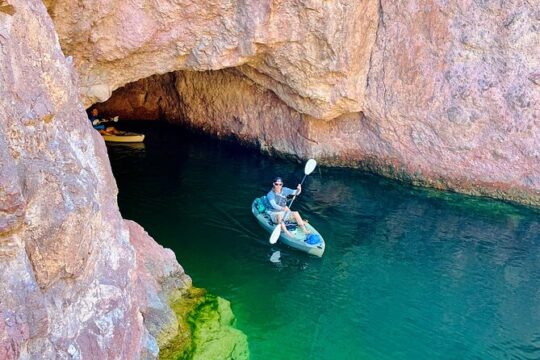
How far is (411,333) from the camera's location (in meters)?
9.01

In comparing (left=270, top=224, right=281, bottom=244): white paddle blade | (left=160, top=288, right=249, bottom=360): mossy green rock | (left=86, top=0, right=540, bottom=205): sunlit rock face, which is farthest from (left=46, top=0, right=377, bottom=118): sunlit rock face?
(left=160, top=288, right=249, bottom=360): mossy green rock

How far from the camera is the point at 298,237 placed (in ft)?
38.0

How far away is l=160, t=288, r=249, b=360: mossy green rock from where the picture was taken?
7418mm

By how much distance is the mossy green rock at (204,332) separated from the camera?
7418 mm

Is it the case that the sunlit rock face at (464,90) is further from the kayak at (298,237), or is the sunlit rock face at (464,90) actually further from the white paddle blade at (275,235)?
the white paddle blade at (275,235)

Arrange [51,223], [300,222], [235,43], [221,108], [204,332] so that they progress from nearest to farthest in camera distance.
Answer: [51,223] → [204,332] → [300,222] → [235,43] → [221,108]

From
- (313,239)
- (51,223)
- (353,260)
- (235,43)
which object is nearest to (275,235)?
(313,239)

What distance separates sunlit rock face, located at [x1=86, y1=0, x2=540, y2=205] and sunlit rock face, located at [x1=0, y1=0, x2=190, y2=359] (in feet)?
26.9

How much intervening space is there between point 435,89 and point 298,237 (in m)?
7.37

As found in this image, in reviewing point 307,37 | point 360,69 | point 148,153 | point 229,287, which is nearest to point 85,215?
point 229,287

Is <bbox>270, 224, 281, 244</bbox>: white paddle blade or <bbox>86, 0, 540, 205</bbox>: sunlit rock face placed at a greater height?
<bbox>86, 0, 540, 205</bbox>: sunlit rock face

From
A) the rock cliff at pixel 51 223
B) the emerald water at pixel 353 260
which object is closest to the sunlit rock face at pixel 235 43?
the emerald water at pixel 353 260

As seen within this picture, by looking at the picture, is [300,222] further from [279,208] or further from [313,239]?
[313,239]

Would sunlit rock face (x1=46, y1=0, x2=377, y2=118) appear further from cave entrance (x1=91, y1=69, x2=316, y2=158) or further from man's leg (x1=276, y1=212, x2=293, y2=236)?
man's leg (x1=276, y1=212, x2=293, y2=236)
